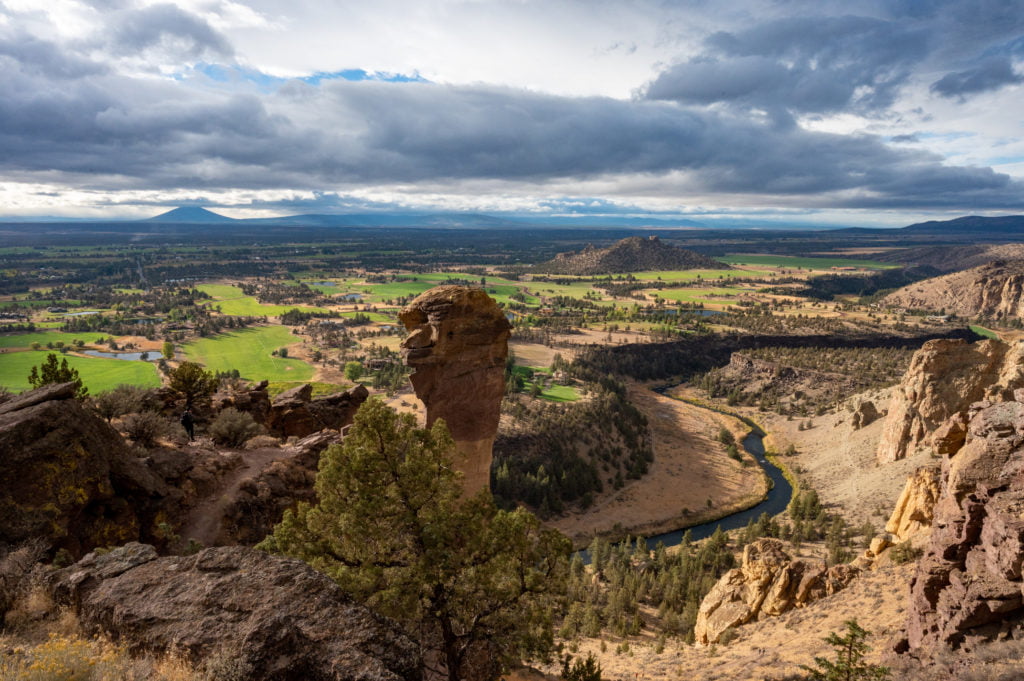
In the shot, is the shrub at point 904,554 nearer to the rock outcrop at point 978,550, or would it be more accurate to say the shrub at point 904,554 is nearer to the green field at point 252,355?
the rock outcrop at point 978,550

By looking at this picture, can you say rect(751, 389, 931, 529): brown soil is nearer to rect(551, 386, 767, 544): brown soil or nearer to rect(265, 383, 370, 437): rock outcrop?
rect(551, 386, 767, 544): brown soil

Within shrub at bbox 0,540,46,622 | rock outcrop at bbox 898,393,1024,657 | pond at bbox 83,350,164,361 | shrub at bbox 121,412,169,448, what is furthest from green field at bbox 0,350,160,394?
rock outcrop at bbox 898,393,1024,657

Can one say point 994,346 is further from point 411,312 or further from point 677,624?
point 411,312

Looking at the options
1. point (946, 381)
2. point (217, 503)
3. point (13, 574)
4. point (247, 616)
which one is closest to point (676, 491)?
point (946, 381)

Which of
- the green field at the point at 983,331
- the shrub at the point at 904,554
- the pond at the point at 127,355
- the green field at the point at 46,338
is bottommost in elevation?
the pond at the point at 127,355

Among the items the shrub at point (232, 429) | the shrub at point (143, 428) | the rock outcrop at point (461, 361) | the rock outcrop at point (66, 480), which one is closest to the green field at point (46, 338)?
the shrub at point (232, 429)

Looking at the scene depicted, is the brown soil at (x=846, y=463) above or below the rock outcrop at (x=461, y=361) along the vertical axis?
below

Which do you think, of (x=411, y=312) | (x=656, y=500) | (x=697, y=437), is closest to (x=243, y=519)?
(x=411, y=312)
